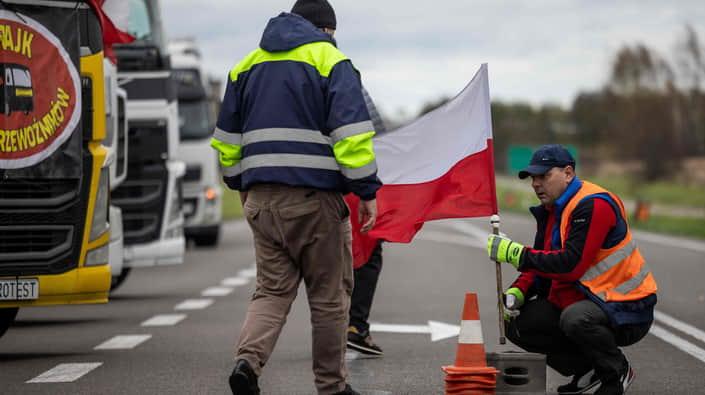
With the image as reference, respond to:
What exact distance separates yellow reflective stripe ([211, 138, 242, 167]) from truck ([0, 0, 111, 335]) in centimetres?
304

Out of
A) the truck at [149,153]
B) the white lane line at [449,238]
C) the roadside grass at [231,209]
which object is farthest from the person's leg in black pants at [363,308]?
the roadside grass at [231,209]

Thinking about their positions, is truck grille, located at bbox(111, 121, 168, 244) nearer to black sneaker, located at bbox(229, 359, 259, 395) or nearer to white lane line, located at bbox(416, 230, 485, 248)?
black sneaker, located at bbox(229, 359, 259, 395)

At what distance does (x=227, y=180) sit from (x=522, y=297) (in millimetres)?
1737

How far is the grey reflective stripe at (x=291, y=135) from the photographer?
7156 millimetres

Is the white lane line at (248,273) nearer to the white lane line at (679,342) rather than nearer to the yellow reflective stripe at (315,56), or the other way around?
the white lane line at (679,342)

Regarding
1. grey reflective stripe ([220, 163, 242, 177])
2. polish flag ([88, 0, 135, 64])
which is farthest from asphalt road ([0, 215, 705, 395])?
polish flag ([88, 0, 135, 64])

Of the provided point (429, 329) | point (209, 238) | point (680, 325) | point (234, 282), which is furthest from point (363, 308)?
point (209, 238)

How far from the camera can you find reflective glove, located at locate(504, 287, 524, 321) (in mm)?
8019

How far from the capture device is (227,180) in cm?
748

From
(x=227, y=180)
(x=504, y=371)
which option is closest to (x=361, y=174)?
(x=227, y=180)

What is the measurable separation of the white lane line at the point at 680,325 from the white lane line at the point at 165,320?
4.20 m

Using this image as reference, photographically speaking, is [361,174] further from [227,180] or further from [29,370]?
[29,370]

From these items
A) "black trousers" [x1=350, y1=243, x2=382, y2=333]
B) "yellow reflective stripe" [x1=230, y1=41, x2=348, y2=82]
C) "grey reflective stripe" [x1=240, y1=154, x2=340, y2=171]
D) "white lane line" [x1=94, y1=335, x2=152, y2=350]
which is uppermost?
"yellow reflective stripe" [x1=230, y1=41, x2=348, y2=82]

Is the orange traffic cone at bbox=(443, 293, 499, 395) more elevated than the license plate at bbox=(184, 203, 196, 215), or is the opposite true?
the orange traffic cone at bbox=(443, 293, 499, 395)
